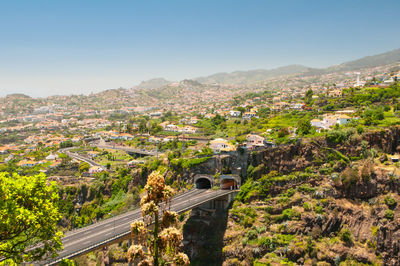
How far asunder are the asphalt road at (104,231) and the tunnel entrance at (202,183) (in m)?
4.80

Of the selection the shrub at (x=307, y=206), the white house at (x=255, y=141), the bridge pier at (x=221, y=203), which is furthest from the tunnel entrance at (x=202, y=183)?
the shrub at (x=307, y=206)

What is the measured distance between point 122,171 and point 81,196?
343 inches

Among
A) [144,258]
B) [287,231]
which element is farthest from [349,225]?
[144,258]

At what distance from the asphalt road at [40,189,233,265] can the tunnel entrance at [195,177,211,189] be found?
4.80 m

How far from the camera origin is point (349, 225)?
36.9m

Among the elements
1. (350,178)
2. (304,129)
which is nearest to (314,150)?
(350,178)

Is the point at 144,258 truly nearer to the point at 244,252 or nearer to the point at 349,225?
the point at 244,252

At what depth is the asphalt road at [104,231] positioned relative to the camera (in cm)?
2411

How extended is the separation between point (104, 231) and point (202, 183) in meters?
20.1

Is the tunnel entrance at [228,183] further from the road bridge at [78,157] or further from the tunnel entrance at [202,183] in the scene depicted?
the road bridge at [78,157]

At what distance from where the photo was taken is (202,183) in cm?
4647

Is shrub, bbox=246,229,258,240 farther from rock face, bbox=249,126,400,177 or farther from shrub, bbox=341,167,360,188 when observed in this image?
Result: shrub, bbox=341,167,360,188

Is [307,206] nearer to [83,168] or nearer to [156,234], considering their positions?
[156,234]

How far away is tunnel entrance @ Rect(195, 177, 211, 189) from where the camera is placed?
149 ft
